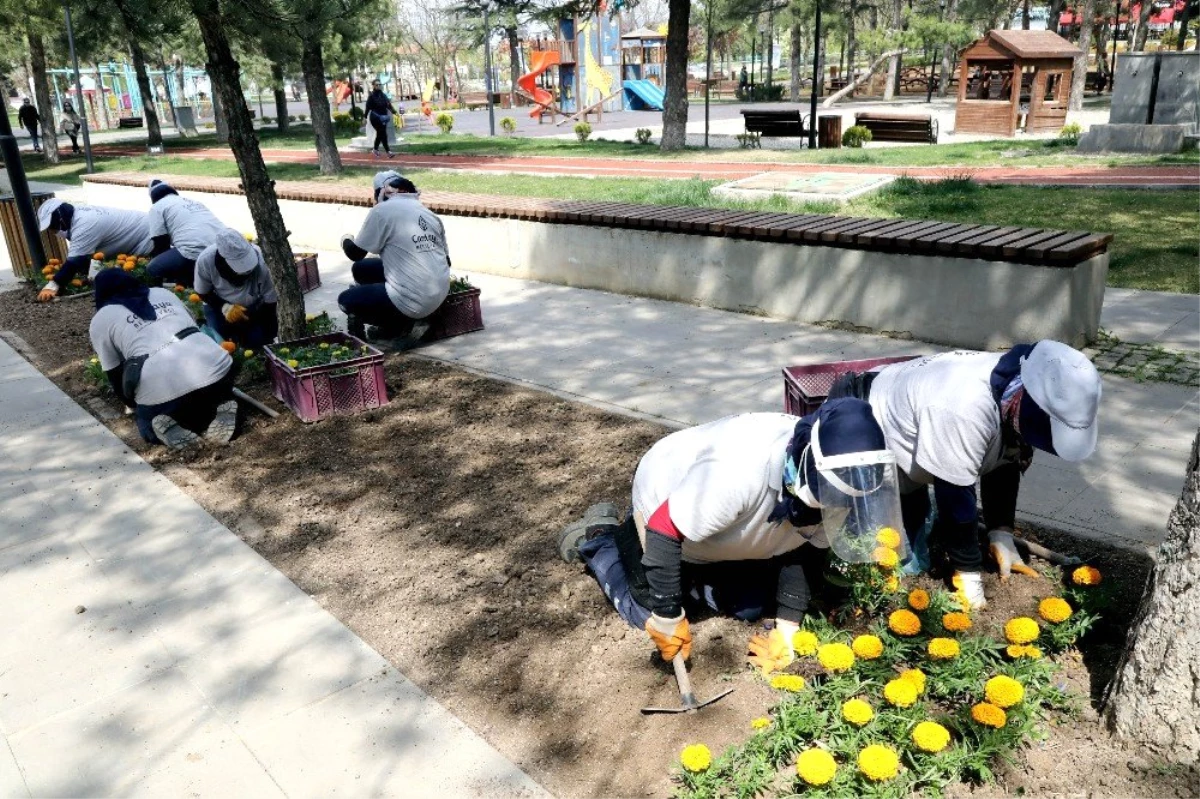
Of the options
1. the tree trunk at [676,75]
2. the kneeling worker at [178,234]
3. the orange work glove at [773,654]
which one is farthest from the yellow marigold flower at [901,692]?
the tree trunk at [676,75]

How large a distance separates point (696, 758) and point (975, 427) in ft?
4.70

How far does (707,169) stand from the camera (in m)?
17.9

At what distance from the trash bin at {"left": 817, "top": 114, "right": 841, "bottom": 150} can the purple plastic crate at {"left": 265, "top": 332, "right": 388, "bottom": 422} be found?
17.2 metres

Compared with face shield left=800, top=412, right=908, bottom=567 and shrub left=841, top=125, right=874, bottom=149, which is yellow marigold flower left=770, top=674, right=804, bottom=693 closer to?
face shield left=800, top=412, right=908, bottom=567

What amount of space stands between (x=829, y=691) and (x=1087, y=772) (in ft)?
2.46

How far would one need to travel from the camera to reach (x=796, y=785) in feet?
9.16

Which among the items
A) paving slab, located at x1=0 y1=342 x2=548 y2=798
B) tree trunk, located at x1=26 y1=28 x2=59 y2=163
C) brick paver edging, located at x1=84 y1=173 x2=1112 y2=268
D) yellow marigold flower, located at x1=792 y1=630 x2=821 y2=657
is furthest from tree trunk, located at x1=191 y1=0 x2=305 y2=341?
tree trunk, located at x1=26 y1=28 x2=59 y2=163

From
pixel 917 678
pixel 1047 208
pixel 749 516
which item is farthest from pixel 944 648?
pixel 1047 208

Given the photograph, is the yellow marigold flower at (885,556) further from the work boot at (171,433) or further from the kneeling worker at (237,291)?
the kneeling worker at (237,291)

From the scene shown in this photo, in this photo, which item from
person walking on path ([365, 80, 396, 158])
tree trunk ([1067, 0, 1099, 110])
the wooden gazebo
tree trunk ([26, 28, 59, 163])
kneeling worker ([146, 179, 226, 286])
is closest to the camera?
kneeling worker ([146, 179, 226, 286])

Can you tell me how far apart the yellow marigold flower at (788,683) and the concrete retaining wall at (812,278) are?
4.14m

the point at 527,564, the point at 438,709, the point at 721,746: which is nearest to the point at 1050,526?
the point at 721,746

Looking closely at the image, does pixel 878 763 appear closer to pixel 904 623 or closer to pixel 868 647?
pixel 868 647

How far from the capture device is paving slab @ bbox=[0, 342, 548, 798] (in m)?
3.10
